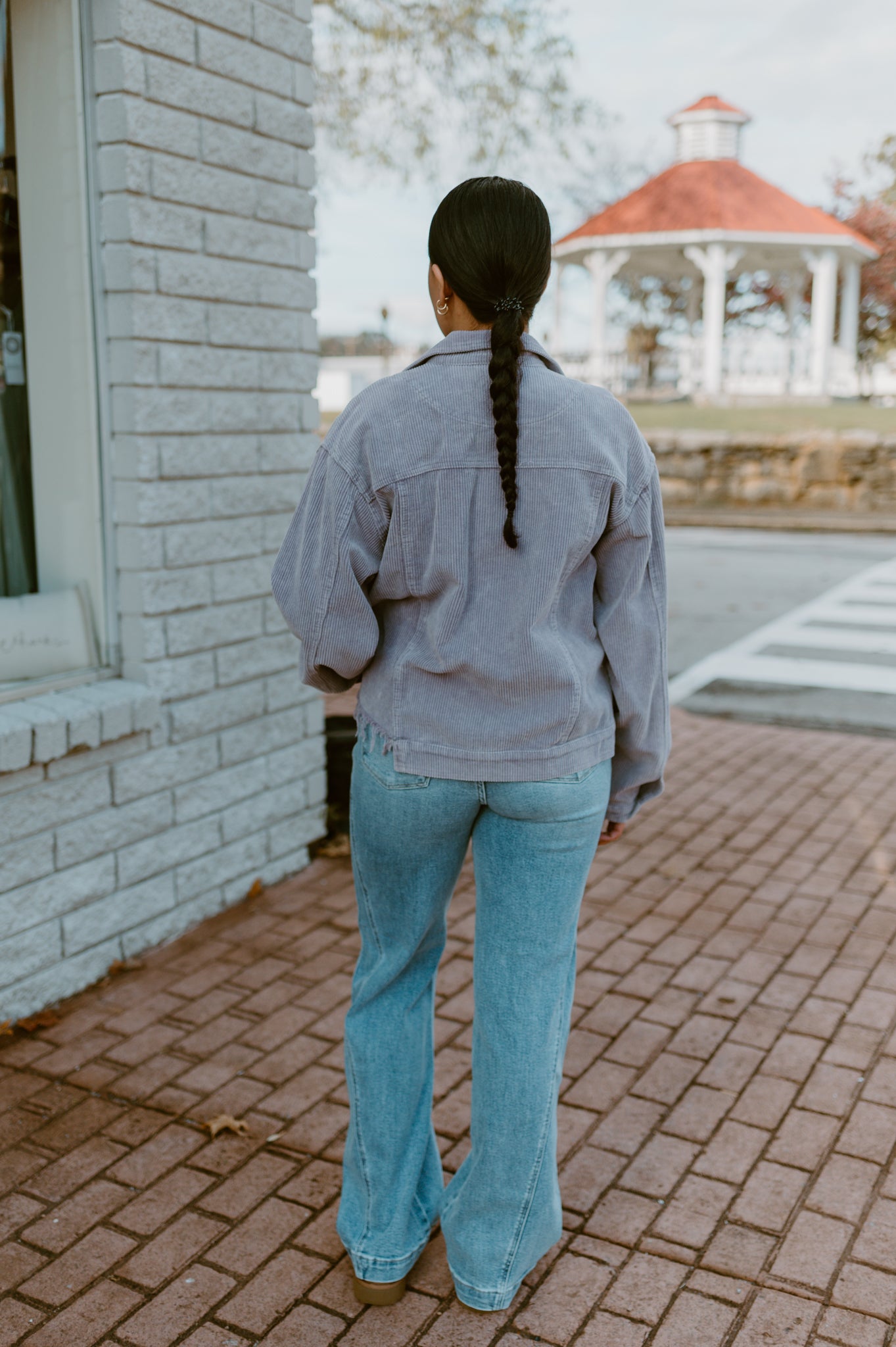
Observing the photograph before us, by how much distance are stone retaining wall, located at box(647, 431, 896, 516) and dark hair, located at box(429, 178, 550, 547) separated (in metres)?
17.7

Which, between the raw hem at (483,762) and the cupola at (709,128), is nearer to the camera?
the raw hem at (483,762)

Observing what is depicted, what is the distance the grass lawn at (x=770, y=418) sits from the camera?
70.6ft

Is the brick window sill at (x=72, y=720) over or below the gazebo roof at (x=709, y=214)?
below

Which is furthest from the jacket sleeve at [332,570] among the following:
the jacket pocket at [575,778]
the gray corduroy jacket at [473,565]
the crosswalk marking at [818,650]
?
the crosswalk marking at [818,650]

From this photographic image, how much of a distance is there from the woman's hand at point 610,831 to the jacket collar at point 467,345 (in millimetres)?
857

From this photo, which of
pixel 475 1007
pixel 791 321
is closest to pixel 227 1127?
pixel 475 1007

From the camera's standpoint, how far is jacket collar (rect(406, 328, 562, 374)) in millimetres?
2018

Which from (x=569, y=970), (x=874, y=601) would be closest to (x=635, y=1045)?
(x=569, y=970)

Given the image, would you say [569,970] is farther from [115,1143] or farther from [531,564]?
[115,1143]

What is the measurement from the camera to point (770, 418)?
923 inches

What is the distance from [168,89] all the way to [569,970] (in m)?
2.89

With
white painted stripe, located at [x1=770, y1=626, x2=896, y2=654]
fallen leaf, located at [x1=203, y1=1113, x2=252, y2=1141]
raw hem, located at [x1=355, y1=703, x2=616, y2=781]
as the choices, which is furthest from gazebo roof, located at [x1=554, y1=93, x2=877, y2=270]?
raw hem, located at [x1=355, y1=703, x2=616, y2=781]

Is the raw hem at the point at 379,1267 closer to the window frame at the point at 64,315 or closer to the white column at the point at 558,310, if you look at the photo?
the window frame at the point at 64,315

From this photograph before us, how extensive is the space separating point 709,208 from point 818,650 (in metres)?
21.7
